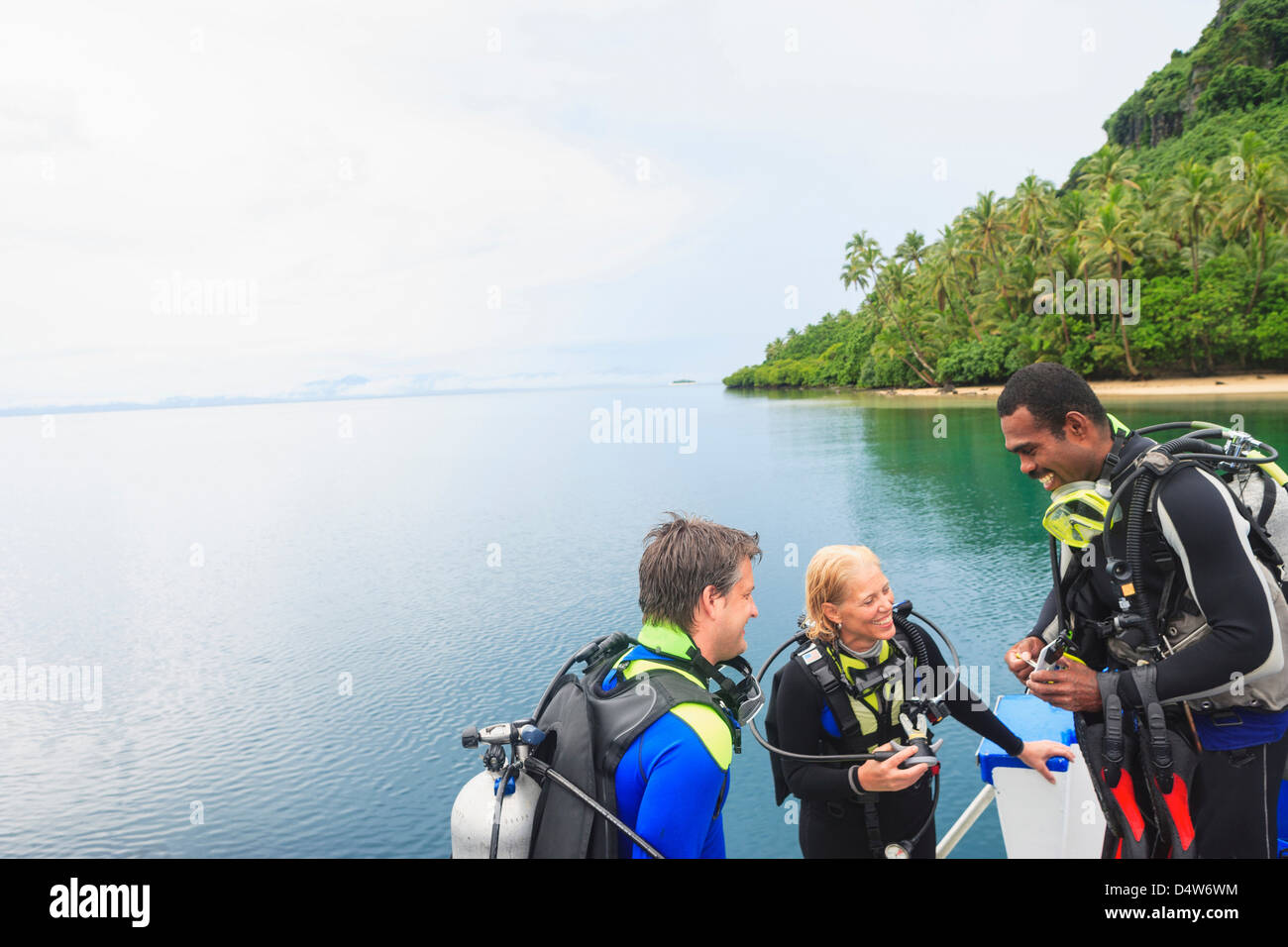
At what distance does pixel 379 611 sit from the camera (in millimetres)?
18141

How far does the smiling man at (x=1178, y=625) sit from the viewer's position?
203 cm

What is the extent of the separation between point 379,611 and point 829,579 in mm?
17294

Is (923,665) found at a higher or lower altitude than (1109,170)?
lower

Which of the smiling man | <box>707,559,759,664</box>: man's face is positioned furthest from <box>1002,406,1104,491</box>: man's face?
<box>707,559,759,664</box>: man's face

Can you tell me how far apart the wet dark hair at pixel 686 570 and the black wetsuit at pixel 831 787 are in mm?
681

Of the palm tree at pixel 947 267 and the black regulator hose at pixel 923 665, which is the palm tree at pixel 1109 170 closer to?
the palm tree at pixel 947 267

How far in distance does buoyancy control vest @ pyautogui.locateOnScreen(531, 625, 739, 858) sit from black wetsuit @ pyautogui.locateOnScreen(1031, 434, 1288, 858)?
54.5 inches

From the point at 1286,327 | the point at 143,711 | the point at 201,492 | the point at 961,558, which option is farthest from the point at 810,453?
the point at 201,492

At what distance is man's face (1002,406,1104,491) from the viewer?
2443 mm

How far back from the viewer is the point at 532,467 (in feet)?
150

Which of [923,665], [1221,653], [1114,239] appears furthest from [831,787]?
[1114,239]

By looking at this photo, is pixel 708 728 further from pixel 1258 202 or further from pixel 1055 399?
pixel 1258 202

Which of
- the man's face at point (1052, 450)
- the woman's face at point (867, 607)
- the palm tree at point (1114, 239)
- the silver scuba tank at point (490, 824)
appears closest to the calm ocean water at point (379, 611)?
the woman's face at point (867, 607)

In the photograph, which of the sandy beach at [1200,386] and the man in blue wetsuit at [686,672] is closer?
the man in blue wetsuit at [686,672]
